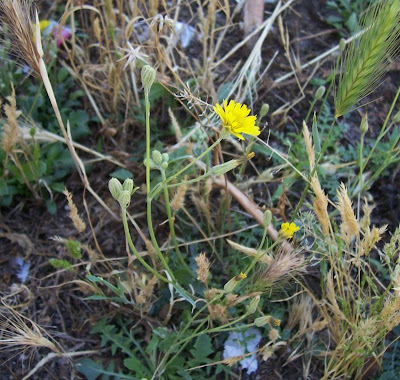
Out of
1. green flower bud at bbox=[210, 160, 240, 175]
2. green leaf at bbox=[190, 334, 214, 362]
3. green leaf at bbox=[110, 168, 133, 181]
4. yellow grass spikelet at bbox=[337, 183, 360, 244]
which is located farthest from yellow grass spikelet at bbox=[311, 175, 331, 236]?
green leaf at bbox=[110, 168, 133, 181]

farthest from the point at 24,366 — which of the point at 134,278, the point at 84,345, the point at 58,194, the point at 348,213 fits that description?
the point at 348,213

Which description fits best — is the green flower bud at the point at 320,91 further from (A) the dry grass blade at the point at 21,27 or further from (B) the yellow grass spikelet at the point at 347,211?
(A) the dry grass blade at the point at 21,27

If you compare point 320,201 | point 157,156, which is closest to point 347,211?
point 320,201

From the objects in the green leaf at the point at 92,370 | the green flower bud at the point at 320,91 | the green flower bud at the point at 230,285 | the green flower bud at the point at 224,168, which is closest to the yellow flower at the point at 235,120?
the green flower bud at the point at 224,168

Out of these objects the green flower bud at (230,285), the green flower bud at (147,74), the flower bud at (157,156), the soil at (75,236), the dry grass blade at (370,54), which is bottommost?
the soil at (75,236)

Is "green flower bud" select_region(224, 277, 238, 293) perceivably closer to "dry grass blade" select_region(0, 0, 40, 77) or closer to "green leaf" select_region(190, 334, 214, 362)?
"green leaf" select_region(190, 334, 214, 362)
